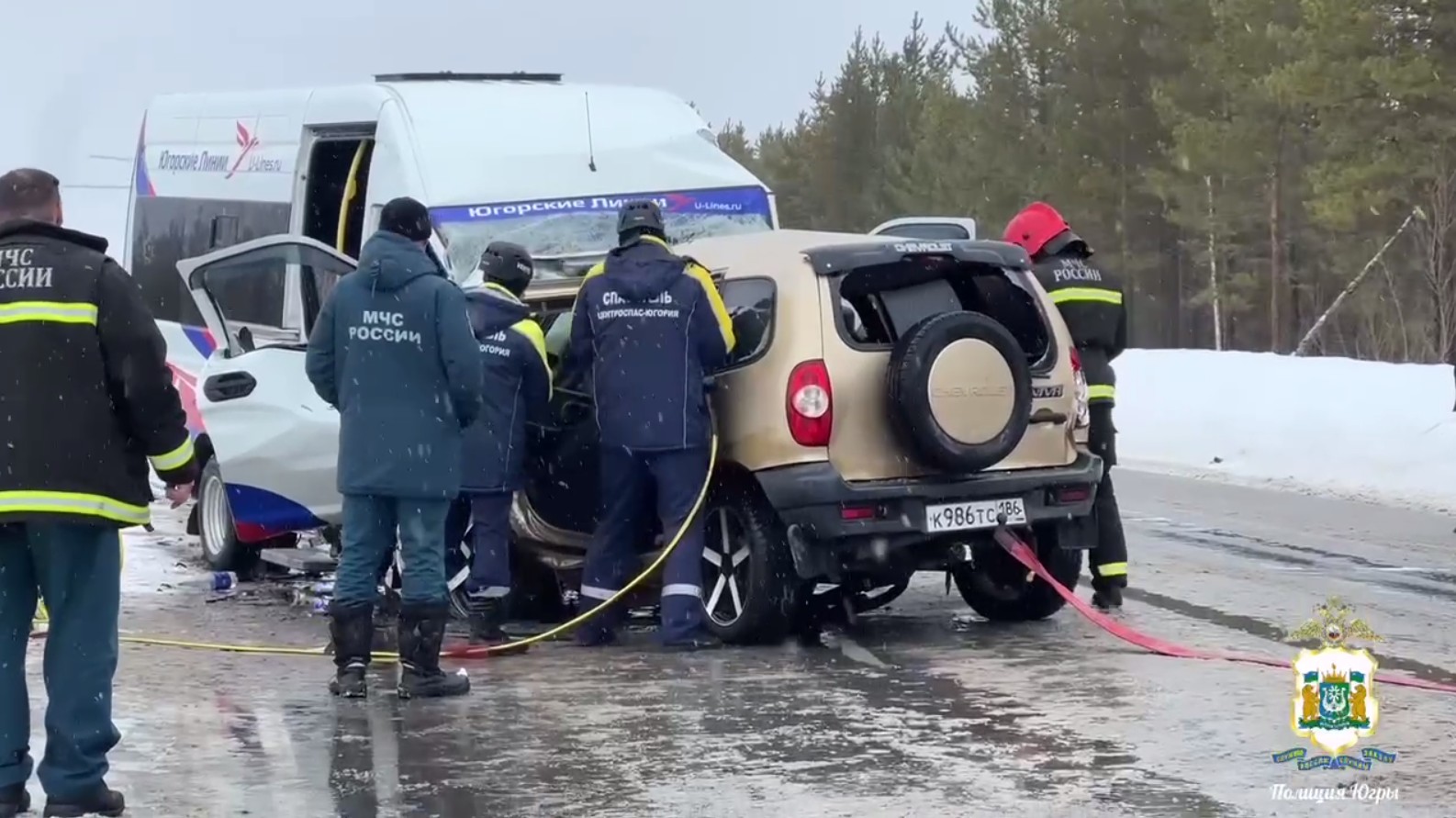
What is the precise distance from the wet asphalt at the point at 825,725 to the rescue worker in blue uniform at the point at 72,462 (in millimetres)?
360

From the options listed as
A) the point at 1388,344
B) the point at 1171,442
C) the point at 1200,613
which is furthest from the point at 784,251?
the point at 1388,344

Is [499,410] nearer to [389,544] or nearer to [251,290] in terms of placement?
[389,544]

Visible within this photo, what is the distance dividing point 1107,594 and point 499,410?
2996 mm

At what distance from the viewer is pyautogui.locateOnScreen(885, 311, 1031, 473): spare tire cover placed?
8500mm

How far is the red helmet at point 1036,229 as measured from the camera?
981 cm

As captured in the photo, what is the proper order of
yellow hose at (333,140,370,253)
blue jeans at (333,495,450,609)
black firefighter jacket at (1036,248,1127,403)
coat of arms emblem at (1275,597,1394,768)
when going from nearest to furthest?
coat of arms emblem at (1275,597,1394,768) → blue jeans at (333,495,450,609) → black firefighter jacket at (1036,248,1127,403) → yellow hose at (333,140,370,253)

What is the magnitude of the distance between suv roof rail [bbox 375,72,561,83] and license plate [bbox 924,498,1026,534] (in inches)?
235

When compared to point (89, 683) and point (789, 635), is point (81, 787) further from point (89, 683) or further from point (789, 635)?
point (789, 635)

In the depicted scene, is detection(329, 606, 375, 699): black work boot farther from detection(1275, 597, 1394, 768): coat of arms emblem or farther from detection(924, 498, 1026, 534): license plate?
detection(1275, 597, 1394, 768): coat of arms emblem

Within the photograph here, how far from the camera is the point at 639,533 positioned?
369 inches

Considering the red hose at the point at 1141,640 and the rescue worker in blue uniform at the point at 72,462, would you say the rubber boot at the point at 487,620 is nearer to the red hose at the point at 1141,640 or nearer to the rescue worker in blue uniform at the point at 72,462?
the red hose at the point at 1141,640

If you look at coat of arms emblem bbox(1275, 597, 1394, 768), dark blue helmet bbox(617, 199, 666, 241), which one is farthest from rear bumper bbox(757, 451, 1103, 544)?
coat of arms emblem bbox(1275, 597, 1394, 768)

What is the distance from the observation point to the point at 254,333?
12570mm

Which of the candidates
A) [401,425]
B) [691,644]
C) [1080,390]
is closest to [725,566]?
[691,644]
